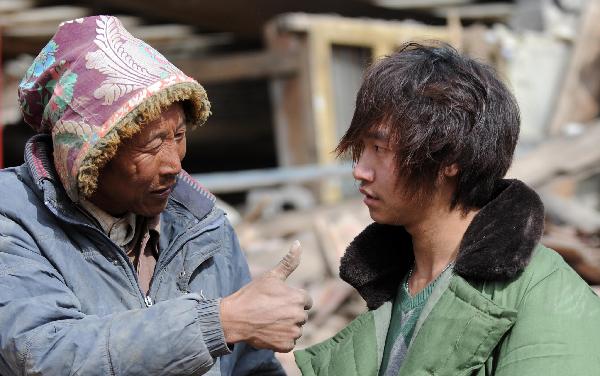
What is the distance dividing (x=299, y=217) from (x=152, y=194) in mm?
5209

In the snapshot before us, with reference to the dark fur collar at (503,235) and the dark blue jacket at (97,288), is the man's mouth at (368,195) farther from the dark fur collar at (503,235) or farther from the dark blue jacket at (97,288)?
the dark blue jacket at (97,288)

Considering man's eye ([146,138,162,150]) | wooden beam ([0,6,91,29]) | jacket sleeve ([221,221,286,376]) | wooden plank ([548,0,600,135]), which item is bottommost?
wooden plank ([548,0,600,135])

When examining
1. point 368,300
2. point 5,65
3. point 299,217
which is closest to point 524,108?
point 299,217

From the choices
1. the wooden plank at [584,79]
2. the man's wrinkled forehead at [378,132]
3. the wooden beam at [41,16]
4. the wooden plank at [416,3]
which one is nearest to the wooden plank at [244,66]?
the wooden beam at [41,16]

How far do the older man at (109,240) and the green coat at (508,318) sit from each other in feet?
1.12

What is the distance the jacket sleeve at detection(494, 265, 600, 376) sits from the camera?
204 cm

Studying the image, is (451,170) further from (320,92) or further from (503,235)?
(320,92)

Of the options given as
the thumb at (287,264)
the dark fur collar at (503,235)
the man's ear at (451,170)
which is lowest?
the thumb at (287,264)

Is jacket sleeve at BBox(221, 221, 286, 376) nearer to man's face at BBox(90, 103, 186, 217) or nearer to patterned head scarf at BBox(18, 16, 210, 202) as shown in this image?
man's face at BBox(90, 103, 186, 217)

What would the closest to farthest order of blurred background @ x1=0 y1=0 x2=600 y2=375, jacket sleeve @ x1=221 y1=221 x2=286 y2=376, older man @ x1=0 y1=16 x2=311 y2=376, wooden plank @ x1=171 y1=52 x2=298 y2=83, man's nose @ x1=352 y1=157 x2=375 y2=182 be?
older man @ x1=0 y1=16 x2=311 y2=376 < man's nose @ x1=352 y1=157 x2=375 y2=182 < jacket sleeve @ x1=221 y1=221 x2=286 y2=376 < blurred background @ x1=0 y1=0 x2=600 y2=375 < wooden plank @ x1=171 y1=52 x2=298 y2=83

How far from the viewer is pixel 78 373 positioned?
83.5 inches

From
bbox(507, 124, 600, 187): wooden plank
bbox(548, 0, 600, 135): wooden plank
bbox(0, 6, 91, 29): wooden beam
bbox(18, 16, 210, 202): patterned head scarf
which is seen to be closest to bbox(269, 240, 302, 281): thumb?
bbox(18, 16, 210, 202): patterned head scarf

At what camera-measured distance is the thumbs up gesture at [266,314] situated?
2213mm

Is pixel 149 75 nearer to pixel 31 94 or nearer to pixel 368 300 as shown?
pixel 31 94
